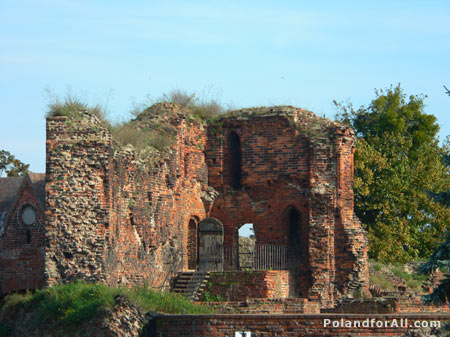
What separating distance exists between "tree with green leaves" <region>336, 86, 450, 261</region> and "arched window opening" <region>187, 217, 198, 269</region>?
8.67 metres

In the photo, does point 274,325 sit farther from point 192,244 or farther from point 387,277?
point 387,277

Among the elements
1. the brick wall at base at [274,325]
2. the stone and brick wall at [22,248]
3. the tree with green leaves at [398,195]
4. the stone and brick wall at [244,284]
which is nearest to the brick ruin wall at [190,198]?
the stone and brick wall at [244,284]

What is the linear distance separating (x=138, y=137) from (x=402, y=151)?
1472 cm

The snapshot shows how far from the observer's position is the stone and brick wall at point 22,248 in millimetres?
25484

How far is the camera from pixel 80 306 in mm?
22469

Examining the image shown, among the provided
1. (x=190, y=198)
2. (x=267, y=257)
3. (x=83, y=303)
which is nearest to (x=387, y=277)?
(x=267, y=257)

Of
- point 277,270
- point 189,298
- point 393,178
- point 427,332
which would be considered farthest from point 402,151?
point 427,332

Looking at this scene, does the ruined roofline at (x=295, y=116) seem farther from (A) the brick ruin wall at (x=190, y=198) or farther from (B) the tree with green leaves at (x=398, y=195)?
(B) the tree with green leaves at (x=398, y=195)

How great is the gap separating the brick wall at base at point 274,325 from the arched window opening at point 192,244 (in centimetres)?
772

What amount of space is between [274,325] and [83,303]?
14.6ft

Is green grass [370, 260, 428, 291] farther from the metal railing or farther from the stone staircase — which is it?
the stone staircase

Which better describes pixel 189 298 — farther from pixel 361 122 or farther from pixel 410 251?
pixel 361 122

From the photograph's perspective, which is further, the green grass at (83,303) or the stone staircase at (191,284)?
the stone staircase at (191,284)

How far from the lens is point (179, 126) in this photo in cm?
2952
